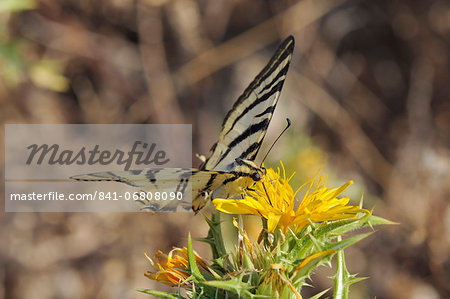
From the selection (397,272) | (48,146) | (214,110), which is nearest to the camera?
(397,272)

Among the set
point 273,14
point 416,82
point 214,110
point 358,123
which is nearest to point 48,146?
point 214,110

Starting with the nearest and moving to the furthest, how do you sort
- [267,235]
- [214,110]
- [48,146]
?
[267,235], [48,146], [214,110]

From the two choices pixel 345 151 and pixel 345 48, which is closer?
pixel 345 151

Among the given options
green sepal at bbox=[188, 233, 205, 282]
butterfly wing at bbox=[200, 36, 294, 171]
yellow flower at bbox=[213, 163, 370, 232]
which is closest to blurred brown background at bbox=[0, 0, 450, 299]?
butterfly wing at bbox=[200, 36, 294, 171]

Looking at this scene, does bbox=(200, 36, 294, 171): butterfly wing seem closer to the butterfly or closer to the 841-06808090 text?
the butterfly

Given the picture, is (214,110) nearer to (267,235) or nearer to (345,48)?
(345,48)

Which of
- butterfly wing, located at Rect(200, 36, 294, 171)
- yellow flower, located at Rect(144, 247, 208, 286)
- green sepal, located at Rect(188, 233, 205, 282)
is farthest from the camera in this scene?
butterfly wing, located at Rect(200, 36, 294, 171)

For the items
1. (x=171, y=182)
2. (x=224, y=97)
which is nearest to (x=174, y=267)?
(x=171, y=182)
